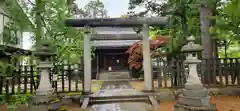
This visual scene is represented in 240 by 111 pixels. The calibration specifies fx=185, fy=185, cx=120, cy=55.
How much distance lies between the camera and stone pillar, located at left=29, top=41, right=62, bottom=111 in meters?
5.04

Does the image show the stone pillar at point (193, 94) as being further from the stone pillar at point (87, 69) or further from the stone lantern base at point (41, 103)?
the stone pillar at point (87, 69)

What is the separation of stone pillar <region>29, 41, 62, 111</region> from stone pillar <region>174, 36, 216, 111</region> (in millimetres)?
3471

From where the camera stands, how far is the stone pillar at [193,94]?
4520 mm

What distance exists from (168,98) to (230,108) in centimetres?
230

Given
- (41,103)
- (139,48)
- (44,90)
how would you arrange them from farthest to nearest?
(139,48)
(44,90)
(41,103)

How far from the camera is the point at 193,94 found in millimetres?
4609

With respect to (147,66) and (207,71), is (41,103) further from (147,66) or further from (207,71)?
(207,71)

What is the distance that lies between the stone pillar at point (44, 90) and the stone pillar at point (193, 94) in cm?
347

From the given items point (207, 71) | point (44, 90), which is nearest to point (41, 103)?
point (44, 90)

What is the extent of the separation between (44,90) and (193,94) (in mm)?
3964

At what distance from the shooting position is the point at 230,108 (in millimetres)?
5609

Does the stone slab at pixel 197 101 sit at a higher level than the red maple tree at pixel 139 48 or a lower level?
lower

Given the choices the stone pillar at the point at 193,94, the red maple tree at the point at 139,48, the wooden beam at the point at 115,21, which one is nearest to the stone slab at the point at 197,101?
the stone pillar at the point at 193,94

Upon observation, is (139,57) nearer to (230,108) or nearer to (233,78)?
(233,78)
